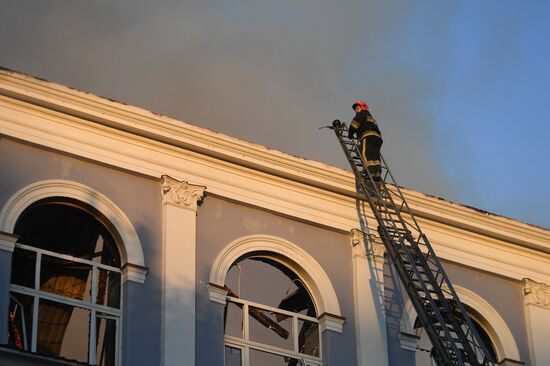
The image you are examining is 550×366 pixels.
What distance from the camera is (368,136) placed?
26.6 meters

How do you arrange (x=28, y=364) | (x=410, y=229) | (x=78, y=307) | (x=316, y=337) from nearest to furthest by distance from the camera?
(x=28, y=364) < (x=78, y=307) < (x=316, y=337) < (x=410, y=229)

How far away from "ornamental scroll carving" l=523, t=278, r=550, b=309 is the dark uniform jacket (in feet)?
11.5

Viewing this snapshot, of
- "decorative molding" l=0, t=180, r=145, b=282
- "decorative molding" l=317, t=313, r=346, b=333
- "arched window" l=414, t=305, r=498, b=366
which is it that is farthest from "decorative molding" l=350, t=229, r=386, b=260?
"decorative molding" l=0, t=180, r=145, b=282

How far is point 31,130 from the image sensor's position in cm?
2312

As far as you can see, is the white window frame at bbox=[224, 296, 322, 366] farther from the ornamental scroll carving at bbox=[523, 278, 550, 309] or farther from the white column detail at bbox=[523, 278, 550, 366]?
the ornamental scroll carving at bbox=[523, 278, 550, 309]

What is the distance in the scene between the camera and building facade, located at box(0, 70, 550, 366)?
22578mm

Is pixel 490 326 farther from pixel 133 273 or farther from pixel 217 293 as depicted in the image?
pixel 133 273

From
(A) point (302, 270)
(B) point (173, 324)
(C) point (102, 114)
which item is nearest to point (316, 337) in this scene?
(A) point (302, 270)

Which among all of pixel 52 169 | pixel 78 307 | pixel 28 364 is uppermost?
Answer: pixel 52 169

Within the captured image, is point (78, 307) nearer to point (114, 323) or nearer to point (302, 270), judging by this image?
point (114, 323)

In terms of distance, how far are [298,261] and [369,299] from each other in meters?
1.28

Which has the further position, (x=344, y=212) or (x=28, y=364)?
(x=344, y=212)

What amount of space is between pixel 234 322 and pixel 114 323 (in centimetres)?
208

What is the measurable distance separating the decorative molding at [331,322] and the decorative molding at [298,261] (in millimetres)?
96
